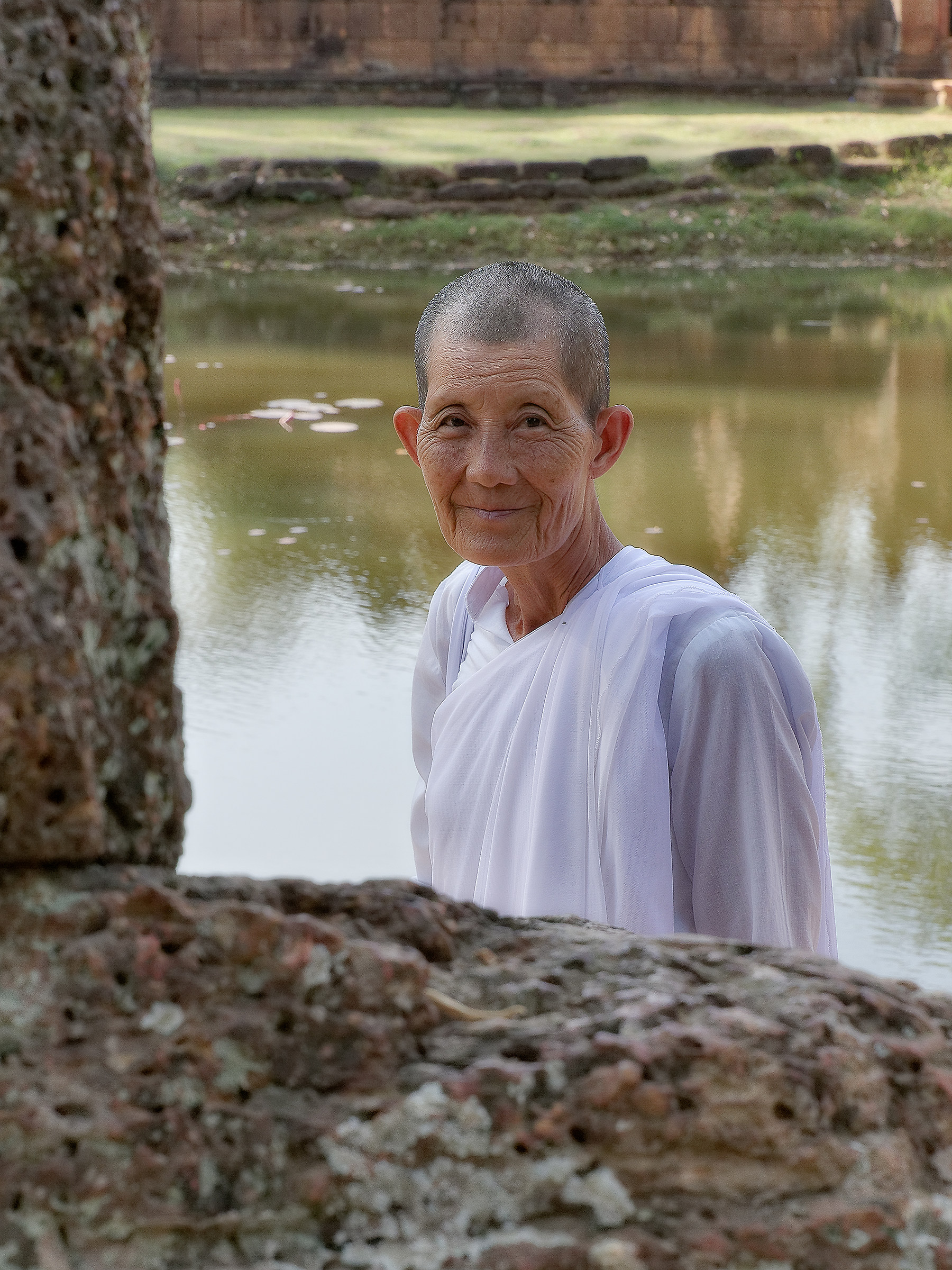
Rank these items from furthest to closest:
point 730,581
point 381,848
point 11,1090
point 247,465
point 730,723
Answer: point 247,465, point 730,581, point 381,848, point 730,723, point 11,1090

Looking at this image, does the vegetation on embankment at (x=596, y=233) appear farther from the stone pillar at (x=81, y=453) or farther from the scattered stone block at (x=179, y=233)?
the stone pillar at (x=81, y=453)

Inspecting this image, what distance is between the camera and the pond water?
3.88 meters

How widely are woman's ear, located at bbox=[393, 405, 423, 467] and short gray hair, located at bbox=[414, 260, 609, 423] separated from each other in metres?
0.19

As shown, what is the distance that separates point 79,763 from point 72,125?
1.48ft

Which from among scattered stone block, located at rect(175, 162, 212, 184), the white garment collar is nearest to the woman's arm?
the white garment collar

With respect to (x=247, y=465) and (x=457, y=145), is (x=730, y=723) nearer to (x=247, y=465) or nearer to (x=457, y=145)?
(x=247, y=465)

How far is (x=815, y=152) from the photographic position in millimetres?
16172

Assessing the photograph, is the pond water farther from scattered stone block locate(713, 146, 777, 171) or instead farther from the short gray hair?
scattered stone block locate(713, 146, 777, 171)

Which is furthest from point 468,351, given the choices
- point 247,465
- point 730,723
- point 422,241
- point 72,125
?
point 422,241

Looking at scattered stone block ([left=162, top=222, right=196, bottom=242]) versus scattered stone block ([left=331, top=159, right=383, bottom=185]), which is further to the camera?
scattered stone block ([left=331, top=159, right=383, bottom=185])

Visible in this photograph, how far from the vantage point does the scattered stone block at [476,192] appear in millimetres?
14961

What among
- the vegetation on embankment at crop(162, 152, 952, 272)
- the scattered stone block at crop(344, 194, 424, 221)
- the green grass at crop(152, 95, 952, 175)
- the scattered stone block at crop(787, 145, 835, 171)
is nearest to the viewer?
the vegetation on embankment at crop(162, 152, 952, 272)

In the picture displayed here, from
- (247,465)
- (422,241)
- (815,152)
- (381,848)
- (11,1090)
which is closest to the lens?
(11,1090)

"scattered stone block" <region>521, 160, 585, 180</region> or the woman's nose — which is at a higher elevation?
"scattered stone block" <region>521, 160, 585, 180</region>
